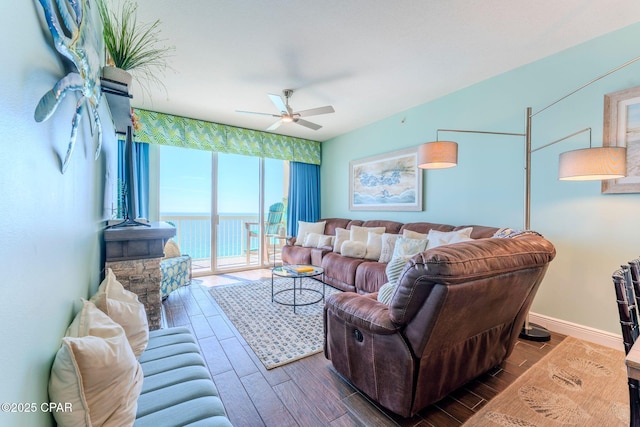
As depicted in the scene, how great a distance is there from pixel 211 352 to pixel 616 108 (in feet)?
13.1

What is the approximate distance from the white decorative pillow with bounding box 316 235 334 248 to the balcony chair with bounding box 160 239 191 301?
2076 mm

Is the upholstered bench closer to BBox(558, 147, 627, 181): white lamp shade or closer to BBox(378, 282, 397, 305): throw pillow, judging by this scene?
BBox(378, 282, 397, 305): throw pillow

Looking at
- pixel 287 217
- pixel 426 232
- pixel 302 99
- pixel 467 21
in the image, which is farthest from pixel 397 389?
pixel 287 217

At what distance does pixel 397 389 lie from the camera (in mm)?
1381

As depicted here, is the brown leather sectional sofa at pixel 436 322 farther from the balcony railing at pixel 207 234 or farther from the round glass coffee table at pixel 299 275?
the balcony railing at pixel 207 234

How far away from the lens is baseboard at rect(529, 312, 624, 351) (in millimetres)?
2195

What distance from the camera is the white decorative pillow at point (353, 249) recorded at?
3.81m

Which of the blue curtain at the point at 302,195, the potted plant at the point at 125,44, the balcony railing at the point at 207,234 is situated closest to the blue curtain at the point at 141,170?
the balcony railing at the point at 207,234

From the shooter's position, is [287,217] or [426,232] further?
[287,217]

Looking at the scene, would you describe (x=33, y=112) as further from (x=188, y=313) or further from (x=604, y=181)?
(x=604, y=181)

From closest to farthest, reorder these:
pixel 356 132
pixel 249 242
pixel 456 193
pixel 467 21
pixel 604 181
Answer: pixel 467 21
pixel 604 181
pixel 456 193
pixel 356 132
pixel 249 242

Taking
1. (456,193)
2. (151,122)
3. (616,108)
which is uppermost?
(151,122)

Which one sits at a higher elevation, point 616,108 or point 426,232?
point 616,108

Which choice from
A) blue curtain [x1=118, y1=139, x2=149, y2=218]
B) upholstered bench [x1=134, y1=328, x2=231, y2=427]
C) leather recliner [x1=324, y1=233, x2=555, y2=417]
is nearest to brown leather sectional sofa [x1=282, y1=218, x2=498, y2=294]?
leather recliner [x1=324, y1=233, x2=555, y2=417]
